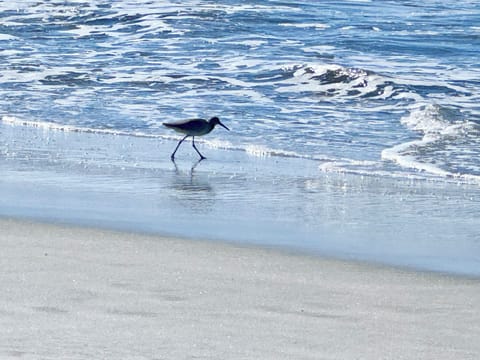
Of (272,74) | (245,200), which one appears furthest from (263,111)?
(245,200)

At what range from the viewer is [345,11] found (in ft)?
61.0

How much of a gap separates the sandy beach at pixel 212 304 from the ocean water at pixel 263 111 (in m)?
0.50

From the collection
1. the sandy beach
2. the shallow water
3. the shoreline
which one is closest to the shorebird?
the shallow water

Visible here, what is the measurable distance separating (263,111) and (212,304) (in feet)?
21.2

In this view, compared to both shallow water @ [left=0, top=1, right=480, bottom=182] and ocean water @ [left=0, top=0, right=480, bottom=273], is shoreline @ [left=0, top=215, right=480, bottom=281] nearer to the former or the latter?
ocean water @ [left=0, top=0, right=480, bottom=273]

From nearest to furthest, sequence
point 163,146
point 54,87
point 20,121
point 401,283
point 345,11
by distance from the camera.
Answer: point 401,283 < point 163,146 < point 20,121 < point 54,87 < point 345,11

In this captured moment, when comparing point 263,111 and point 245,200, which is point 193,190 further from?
point 263,111

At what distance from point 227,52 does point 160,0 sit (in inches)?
196

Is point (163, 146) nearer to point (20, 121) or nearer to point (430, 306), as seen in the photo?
point (20, 121)

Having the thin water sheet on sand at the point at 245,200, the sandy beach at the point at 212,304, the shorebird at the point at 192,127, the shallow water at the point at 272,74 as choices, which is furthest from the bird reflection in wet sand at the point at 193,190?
the sandy beach at the point at 212,304

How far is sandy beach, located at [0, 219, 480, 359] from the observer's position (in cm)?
356

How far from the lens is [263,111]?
412 inches

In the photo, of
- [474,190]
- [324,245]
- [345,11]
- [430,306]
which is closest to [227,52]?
[345,11]

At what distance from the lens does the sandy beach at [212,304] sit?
356cm
